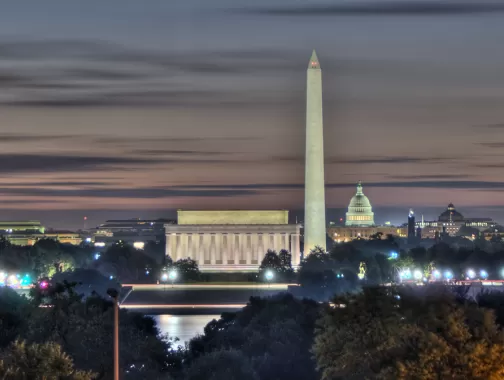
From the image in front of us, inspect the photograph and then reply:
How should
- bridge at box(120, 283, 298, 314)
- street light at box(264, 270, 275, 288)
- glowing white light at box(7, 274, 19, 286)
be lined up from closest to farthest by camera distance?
bridge at box(120, 283, 298, 314) < glowing white light at box(7, 274, 19, 286) < street light at box(264, 270, 275, 288)

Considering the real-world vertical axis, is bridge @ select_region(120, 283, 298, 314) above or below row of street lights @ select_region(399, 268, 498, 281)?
below

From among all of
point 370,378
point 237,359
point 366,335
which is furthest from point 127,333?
point 370,378

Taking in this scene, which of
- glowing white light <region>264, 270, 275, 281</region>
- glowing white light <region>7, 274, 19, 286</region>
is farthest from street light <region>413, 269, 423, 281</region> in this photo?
glowing white light <region>7, 274, 19, 286</region>

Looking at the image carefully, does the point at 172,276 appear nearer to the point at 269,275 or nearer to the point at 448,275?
the point at 269,275

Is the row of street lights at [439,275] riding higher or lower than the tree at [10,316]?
higher

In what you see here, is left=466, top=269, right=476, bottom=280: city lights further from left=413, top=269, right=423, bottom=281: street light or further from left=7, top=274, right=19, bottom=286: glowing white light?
left=7, top=274, right=19, bottom=286: glowing white light

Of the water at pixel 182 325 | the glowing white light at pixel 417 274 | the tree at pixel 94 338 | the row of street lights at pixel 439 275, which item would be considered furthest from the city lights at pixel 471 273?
the tree at pixel 94 338

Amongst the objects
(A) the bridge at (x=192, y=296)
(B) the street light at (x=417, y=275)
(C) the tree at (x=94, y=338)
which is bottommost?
(C) the tree at (x=94, y=338)

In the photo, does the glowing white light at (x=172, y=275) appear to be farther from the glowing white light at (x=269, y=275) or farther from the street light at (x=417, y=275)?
the street light at (x=417, y=275)
